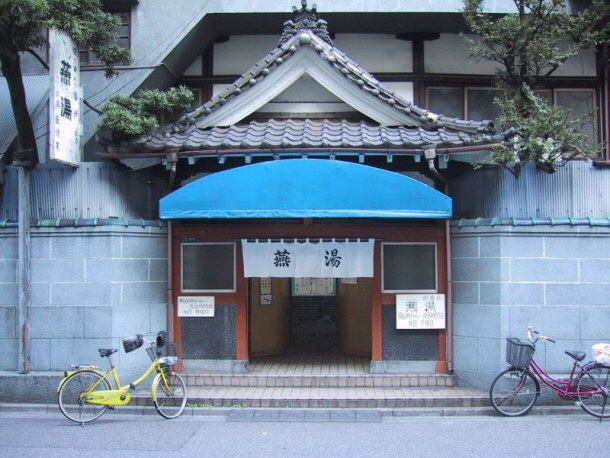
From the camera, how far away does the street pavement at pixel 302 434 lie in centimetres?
775

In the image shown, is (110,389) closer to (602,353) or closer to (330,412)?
(330,412)

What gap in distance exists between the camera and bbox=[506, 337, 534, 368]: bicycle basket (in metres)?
9.23

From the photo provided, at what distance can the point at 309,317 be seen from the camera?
15125 millimetres

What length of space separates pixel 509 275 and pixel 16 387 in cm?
903

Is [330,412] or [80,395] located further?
[330,412]

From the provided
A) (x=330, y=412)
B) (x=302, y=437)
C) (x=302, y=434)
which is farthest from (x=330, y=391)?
(x=302, y=437)

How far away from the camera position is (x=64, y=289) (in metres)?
10.3

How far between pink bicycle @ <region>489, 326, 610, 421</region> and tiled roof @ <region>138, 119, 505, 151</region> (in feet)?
12.2

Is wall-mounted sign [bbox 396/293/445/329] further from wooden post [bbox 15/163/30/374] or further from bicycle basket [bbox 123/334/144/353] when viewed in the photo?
wooden post [bbox 15/163/30/374]

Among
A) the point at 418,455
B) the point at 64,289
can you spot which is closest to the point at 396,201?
the point at 418,455

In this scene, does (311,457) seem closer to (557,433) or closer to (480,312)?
(557,433)

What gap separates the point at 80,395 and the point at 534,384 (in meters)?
7.43

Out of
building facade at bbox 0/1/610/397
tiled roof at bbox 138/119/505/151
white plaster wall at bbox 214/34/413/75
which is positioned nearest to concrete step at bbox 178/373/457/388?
building facade at bbox 0/1/610/397

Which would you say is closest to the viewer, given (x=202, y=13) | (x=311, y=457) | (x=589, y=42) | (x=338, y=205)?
(x=311, y=457)
